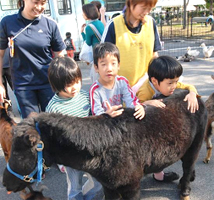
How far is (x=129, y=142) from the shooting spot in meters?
1.94

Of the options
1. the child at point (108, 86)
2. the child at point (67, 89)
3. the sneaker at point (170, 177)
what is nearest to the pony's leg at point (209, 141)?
the sneaker at point (170, 177)

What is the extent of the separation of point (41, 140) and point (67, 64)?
0.75 metres

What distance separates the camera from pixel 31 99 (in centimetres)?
282

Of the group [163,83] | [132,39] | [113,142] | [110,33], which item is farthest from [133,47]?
[113,142]

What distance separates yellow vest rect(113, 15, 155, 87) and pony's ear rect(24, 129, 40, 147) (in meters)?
1.35

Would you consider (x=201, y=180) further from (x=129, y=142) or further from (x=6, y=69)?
(x=6, y=69)

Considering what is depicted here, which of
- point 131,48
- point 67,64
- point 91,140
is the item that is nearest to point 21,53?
point 67,64

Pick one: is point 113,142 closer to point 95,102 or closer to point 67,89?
point 95,102

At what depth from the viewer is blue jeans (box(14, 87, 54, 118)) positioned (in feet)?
9.13

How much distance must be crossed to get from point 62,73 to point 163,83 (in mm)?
1014

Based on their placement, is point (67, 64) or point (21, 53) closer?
point (67, 64)

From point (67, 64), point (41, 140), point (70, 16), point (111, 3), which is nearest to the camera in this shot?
point (41, 140)

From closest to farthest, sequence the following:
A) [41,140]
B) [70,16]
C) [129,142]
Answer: [41,140]
[129,142]
[70,16]

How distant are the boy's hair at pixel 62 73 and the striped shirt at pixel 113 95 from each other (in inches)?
9.4
